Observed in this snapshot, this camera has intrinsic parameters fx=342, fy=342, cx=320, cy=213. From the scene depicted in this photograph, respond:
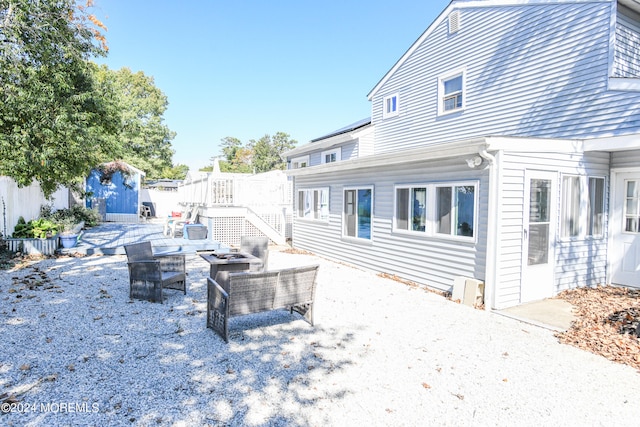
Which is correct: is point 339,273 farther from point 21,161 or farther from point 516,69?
point 21,161

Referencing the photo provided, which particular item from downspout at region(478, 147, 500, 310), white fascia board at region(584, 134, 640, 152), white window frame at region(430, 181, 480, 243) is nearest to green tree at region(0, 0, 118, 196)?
white window frame at region(430, 181, 480, 243)

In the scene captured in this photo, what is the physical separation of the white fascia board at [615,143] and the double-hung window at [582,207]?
0.60m

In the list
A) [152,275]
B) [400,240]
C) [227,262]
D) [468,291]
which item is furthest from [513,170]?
[152,275]

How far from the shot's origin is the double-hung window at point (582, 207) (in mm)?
6426

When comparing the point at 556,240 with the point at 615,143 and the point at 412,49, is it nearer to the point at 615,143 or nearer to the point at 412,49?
the point at 615,143

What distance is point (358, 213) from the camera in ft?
30.9

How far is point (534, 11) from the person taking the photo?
8805 millimetres

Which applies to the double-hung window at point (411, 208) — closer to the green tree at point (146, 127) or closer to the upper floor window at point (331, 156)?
the upper floor window at point (331, 156)

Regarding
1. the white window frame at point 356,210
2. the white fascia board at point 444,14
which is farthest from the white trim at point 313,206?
the white fascia board at point 444,14

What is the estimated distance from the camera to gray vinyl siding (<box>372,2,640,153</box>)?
7.38 metres

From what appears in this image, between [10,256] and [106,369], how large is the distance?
7.80 m

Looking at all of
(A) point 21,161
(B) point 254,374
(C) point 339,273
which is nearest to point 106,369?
(B) point 254,374

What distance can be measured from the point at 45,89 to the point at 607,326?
1211 centimetres

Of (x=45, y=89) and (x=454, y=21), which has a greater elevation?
(x=454, y=21)
